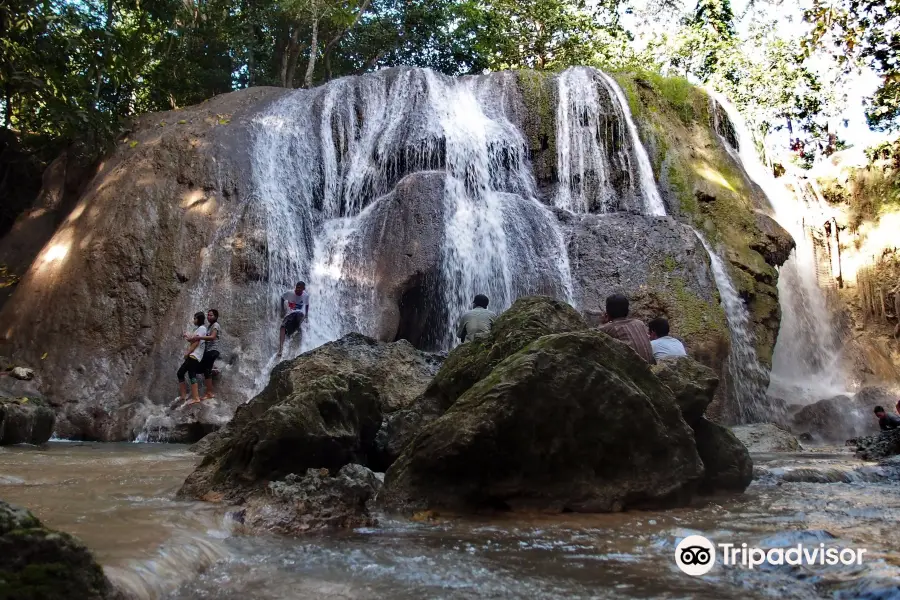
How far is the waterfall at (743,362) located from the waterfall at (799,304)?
2.82m

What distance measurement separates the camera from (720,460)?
577 centimetres

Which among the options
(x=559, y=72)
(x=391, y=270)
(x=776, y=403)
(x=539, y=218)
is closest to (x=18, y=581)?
(x=391, y=270)

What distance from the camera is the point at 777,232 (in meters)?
15.1

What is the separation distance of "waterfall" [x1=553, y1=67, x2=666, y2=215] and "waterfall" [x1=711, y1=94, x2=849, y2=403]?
2.75 meters

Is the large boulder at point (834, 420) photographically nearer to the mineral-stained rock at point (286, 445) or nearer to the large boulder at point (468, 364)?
the large boulder at point (468, 364)

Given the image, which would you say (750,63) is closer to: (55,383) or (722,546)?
(55,383)

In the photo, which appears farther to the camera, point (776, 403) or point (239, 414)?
point (776, 403)

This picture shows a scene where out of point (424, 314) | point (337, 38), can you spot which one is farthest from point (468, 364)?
point (337, 38)

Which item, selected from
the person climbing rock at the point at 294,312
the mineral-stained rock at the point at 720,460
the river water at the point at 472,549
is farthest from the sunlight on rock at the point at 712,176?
Answer: the river water at the point at 472,549

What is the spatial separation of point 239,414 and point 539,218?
25.1 feet

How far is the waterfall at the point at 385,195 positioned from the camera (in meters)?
12.7

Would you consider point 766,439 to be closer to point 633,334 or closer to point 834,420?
point 633,334

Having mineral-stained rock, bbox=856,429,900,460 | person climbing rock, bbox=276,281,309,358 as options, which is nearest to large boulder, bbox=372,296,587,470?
mineral-stained rock, bbox=856,429,900,460

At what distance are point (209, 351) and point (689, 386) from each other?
26.0 ft
